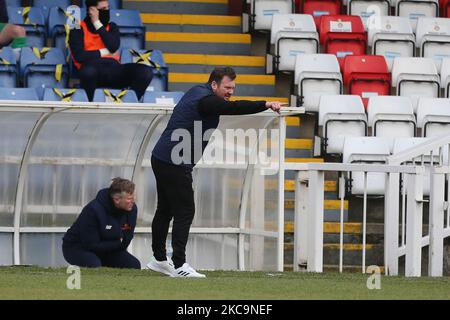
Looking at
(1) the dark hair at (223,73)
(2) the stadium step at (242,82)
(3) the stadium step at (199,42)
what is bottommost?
(2) the stadium step at (242,82)

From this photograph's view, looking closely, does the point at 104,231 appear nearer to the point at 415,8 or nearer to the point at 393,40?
the point at 393,40

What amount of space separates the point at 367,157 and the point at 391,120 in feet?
3.63

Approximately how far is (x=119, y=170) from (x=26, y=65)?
271 cm

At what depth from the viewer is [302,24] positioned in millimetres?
18219

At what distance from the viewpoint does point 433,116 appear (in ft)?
56.0

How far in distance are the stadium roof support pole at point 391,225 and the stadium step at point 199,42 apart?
17.1ft

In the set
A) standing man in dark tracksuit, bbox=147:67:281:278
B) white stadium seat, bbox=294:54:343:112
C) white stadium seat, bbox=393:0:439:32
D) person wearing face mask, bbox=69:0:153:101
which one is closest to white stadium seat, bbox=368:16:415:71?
white stadium seat, bbox=393:0:439:32

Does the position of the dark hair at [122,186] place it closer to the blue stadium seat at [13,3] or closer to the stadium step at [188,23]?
the blue stadium seat at [13,3]

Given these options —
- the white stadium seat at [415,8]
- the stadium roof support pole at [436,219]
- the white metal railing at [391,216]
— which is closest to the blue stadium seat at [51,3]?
the white stadium seat at [415,8]

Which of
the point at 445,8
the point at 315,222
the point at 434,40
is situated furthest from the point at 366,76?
the point at 315,222

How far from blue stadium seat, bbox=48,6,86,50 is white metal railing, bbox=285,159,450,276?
4.61 meters

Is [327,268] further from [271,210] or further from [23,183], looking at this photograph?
[23,183]

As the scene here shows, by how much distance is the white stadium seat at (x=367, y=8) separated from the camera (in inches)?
751

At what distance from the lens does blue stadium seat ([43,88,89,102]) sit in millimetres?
15680
